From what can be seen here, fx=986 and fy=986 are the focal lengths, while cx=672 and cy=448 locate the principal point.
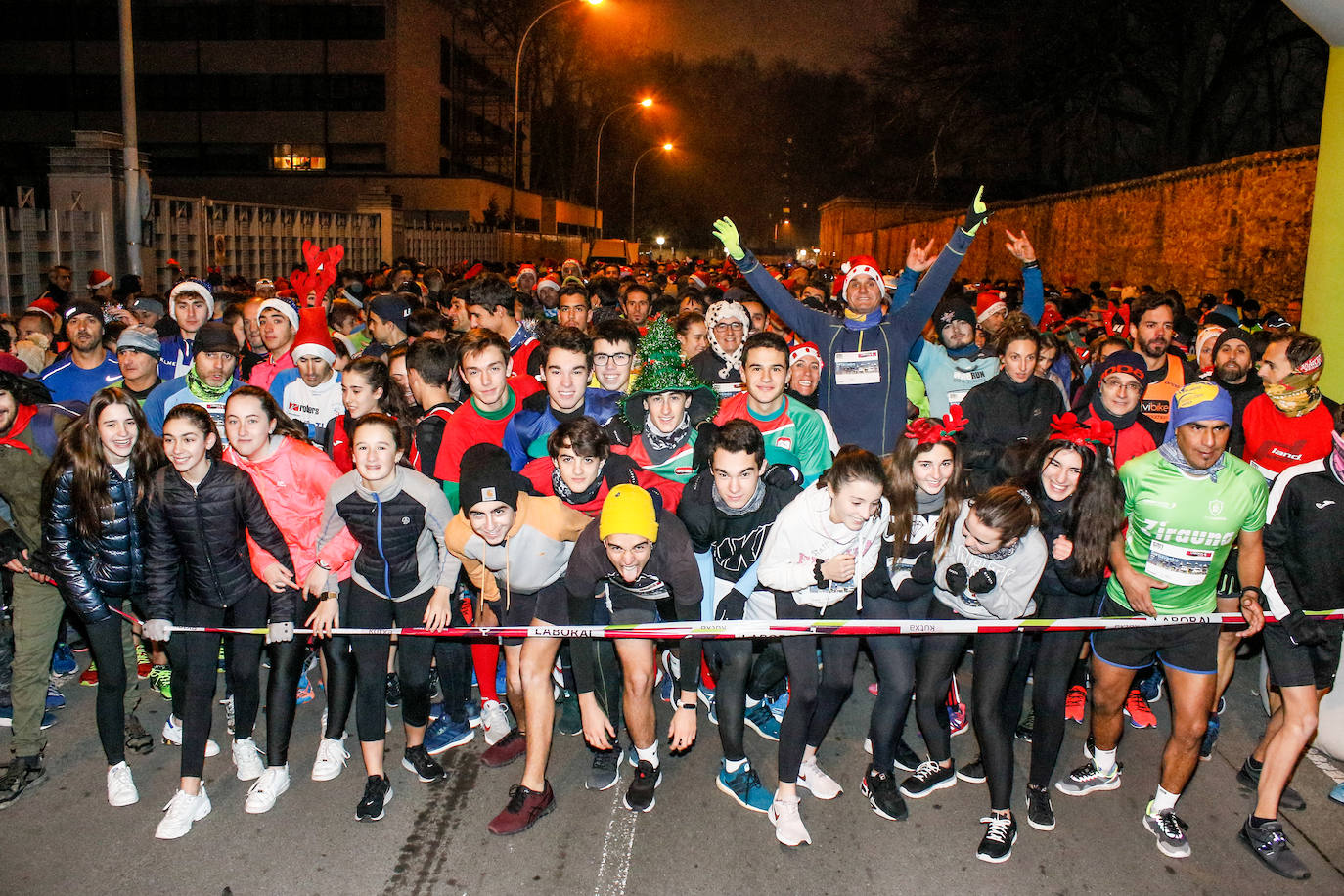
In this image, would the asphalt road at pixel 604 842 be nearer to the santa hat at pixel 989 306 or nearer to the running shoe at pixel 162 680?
the running shoe at pixel 162 680

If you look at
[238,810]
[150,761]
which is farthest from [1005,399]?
[150,761]

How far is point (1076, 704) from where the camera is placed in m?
5.82

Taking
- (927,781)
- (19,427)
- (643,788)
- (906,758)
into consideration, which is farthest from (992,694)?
(19,427)

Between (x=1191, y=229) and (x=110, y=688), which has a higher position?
(x=1191, y=229)

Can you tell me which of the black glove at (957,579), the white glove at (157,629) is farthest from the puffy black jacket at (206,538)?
the black glove at (957,579)

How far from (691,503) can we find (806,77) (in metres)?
102

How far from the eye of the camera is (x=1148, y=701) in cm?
607

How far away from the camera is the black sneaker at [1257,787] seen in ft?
15.8

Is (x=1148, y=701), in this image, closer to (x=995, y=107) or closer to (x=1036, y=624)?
(x=1036, y=624)

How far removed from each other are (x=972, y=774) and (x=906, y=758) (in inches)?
13.8

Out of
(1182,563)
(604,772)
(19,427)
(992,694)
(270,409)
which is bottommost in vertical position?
(604,772)

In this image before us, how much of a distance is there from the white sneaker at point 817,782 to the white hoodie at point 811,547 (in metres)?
0.94

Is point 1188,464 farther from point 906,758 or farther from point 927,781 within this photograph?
point 906,758

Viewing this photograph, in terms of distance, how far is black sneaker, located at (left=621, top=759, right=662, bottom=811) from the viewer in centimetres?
480
